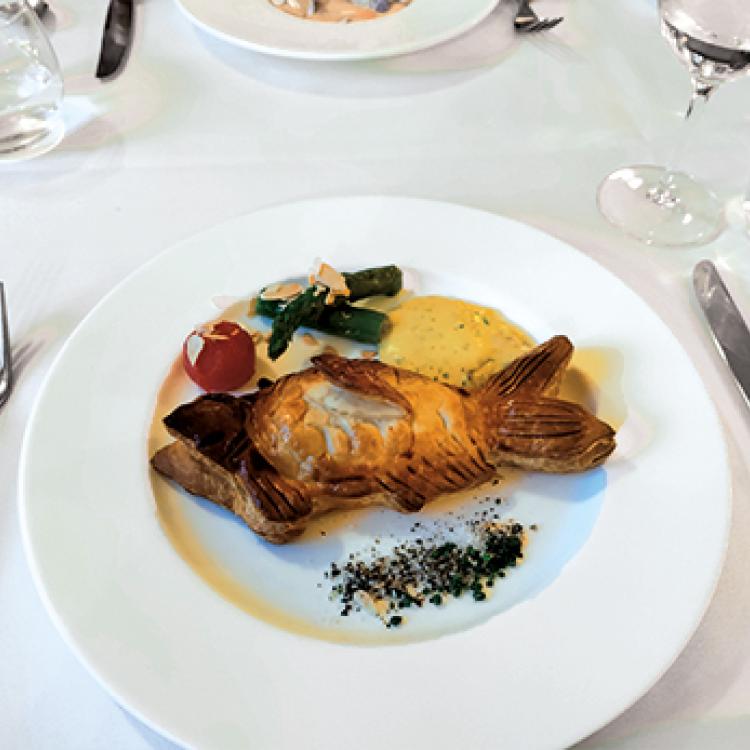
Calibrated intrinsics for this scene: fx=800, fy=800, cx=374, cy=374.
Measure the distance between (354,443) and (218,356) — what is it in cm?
33

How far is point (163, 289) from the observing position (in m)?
1.54

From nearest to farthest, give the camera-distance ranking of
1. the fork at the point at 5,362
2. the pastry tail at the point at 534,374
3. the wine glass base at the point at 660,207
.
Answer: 1. the pastry tail at the point at 534,374
2. the fork at the point at 5,362
3. the wine glass base at the point at 660,207

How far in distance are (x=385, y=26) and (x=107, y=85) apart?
76 cm

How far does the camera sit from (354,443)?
4.12 ft

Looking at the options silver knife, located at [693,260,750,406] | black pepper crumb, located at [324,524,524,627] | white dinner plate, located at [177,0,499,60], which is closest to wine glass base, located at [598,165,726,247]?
silver knife, located at [693,260,750,406]

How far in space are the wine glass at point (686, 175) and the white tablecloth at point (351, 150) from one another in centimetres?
5

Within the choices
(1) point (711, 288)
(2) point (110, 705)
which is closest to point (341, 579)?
(2) point (110, 705)

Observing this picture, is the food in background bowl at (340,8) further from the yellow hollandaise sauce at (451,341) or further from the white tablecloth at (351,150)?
the yellow hollandaise sauce at (451,341)

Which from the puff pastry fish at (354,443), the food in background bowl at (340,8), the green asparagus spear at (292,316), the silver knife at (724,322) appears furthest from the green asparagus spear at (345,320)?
the food in background bowl at (340,8)

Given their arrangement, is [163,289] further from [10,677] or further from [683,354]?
[683,354]

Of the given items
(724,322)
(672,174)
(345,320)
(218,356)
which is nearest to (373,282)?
(345,320)

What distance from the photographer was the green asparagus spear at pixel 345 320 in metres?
1.53

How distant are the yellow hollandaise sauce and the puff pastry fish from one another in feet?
0.46

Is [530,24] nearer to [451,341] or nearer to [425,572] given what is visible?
[451,341]
